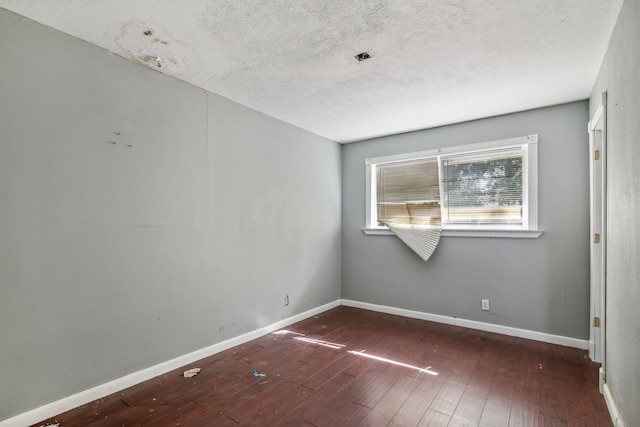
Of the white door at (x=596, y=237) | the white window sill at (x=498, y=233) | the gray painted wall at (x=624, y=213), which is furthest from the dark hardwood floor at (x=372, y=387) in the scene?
the white window sill at (x=498, y=233)

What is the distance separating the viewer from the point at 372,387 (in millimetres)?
2406

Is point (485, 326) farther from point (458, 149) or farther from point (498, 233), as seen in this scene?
point (458, 149)

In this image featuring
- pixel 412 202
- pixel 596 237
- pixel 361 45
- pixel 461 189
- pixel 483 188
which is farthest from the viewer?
pixel 412 202

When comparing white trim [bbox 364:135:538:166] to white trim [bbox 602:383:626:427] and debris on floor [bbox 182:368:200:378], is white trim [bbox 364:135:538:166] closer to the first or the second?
white trim [bbox 602:383:626:427]

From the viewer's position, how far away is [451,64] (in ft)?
8.17

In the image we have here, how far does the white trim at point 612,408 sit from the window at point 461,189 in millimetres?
1552

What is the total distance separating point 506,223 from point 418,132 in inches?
61.0

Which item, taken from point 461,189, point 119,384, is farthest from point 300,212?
point 119,384

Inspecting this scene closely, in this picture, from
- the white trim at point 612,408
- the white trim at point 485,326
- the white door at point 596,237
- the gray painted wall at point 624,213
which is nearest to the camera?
the gray painted wall at point 624,213

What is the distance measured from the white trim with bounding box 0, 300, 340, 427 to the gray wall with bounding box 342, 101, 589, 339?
1.89m

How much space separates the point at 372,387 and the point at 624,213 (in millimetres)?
1945

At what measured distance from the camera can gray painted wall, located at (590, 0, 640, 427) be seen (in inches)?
61.7

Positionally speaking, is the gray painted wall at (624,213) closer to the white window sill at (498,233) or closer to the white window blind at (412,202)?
the white window sill at (498,233)

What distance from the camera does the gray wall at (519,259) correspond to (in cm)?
318
